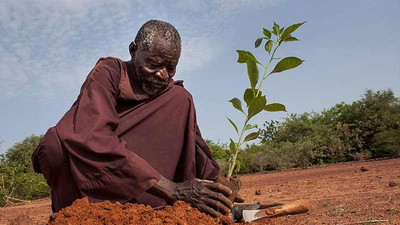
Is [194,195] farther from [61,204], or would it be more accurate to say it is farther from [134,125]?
[61,204]

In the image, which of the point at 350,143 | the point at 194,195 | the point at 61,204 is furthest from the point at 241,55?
the point at 350,143

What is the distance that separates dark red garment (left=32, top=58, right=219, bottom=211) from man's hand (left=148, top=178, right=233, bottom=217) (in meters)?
0.07

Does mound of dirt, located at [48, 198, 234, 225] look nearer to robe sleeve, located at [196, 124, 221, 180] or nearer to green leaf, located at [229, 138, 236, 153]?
green leaf, located at [229, 138, 236, 153]

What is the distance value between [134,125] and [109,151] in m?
0.48

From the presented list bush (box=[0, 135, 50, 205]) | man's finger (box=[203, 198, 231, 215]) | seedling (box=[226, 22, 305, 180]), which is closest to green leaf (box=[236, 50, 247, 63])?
seedling (box=[226, 22, 305, 180])

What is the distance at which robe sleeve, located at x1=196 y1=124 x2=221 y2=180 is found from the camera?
96.0 inches

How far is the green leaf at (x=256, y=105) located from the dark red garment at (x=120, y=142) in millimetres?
511

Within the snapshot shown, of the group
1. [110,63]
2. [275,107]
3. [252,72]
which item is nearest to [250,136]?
[275,107]

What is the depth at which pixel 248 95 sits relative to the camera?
2141 mm

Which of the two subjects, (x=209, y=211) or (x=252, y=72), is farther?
(x=252, y=72)

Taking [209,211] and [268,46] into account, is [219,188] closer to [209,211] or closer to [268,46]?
[209,211]

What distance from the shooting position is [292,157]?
49.3 feet

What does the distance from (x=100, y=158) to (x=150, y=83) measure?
24.6 inches

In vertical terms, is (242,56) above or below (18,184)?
above
